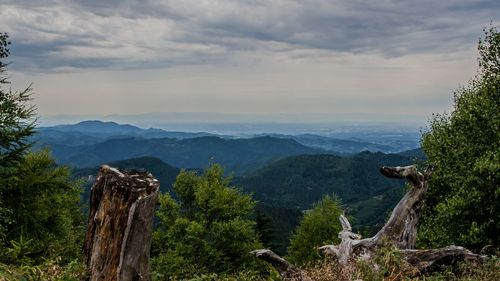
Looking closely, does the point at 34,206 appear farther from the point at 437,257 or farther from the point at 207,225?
the point at 437,257

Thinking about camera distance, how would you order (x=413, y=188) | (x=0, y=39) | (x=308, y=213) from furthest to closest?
(x=308, y=213)
(x=0, y=39)
(x=413, y=188)

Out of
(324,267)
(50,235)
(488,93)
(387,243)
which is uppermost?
(488,93)

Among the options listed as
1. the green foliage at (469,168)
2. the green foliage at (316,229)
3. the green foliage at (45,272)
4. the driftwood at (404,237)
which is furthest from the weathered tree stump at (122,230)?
the green foliage at (316,229)

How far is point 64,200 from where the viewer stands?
36.5 m

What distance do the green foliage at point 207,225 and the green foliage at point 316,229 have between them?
10268 millimetres

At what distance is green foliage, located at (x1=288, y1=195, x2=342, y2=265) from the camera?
47.6 metres

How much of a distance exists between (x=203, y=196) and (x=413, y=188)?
26096mm

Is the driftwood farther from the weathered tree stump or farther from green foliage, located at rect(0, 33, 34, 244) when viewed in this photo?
green foliage, located at rect(0, 33, 34, 244)

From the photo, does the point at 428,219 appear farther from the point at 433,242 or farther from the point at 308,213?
the point at 308,213

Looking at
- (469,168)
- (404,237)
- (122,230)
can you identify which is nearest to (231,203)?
(469,168)

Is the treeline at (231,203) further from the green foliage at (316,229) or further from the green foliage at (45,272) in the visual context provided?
the green foliage at (316,229)

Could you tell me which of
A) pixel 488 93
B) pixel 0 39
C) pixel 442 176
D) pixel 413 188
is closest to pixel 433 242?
pixel 442 176

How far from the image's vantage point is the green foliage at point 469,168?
20.0m

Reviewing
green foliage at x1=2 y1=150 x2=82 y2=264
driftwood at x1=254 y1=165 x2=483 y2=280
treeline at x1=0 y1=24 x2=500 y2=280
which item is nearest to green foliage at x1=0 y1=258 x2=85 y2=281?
treeline at x1=0 y1=24 x2=500 y2=280
